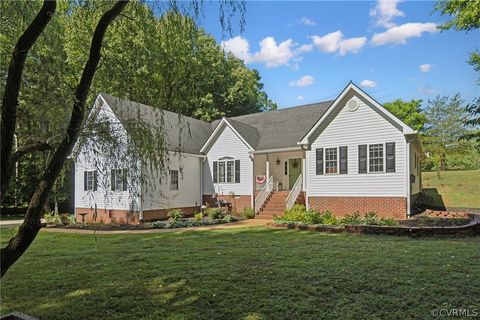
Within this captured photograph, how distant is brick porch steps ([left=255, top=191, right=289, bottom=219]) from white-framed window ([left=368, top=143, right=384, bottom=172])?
15.2ft

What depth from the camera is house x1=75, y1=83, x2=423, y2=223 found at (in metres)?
15.0

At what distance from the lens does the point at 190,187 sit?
19.7 meters

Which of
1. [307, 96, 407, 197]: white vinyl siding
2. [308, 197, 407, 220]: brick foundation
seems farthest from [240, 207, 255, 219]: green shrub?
[307, 96, 407, 197]: white vinyl siding

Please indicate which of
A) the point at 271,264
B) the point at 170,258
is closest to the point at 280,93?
the point at 271,264

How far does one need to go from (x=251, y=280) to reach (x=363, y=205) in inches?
448

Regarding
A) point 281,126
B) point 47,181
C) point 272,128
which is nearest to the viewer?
point 47,181

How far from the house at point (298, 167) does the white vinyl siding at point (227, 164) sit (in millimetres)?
59

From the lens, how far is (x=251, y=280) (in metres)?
5.70

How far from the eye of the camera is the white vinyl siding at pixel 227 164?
63.0 ft

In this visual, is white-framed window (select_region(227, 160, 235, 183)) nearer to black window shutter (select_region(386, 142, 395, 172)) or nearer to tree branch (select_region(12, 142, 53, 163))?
black window shutter (select_region(386, 142, 395, 172))

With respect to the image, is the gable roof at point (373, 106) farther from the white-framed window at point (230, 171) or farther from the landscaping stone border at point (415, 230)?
the landscaping stone border at point (415, 230)

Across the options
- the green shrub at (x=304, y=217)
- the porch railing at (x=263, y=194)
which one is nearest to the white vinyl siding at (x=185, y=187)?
the porch railing at (x=263, y=194)

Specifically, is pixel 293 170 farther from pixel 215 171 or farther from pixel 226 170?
pixel 215 171

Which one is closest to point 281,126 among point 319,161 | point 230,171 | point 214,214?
point 230,171
